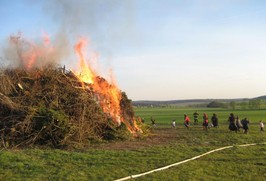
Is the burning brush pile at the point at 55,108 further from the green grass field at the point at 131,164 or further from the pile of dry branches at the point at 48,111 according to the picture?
the green grass field at the point at 131,164

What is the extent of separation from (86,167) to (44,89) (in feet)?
25.6

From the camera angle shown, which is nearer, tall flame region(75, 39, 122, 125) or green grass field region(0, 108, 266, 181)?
green grass field region(0, 108, 266, 181)

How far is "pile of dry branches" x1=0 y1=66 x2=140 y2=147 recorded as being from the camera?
1594 centimetres

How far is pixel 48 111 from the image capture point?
16438mm

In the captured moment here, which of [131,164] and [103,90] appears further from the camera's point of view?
[103,90]

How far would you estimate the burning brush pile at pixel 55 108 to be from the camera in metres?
16.0

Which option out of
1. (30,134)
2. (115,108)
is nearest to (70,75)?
(115,108)

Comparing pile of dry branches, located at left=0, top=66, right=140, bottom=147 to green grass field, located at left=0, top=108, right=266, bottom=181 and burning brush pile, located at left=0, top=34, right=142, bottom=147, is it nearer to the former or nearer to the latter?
burning brush pile, located at left=0, top=34, right=142, bottom=147

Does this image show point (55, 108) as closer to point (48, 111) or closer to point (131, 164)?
point (48, 111)

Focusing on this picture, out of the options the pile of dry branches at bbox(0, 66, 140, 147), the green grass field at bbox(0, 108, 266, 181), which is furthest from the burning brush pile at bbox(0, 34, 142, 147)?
the green grass field at bbox(0, 108, 266, 181)

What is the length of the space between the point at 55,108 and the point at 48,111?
650 mm

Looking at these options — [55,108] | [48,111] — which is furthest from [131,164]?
[55,108]

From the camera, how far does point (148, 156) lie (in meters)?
13.0

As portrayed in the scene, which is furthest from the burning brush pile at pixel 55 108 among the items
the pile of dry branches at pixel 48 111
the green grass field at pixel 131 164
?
the green grass field at pixel 131 164
